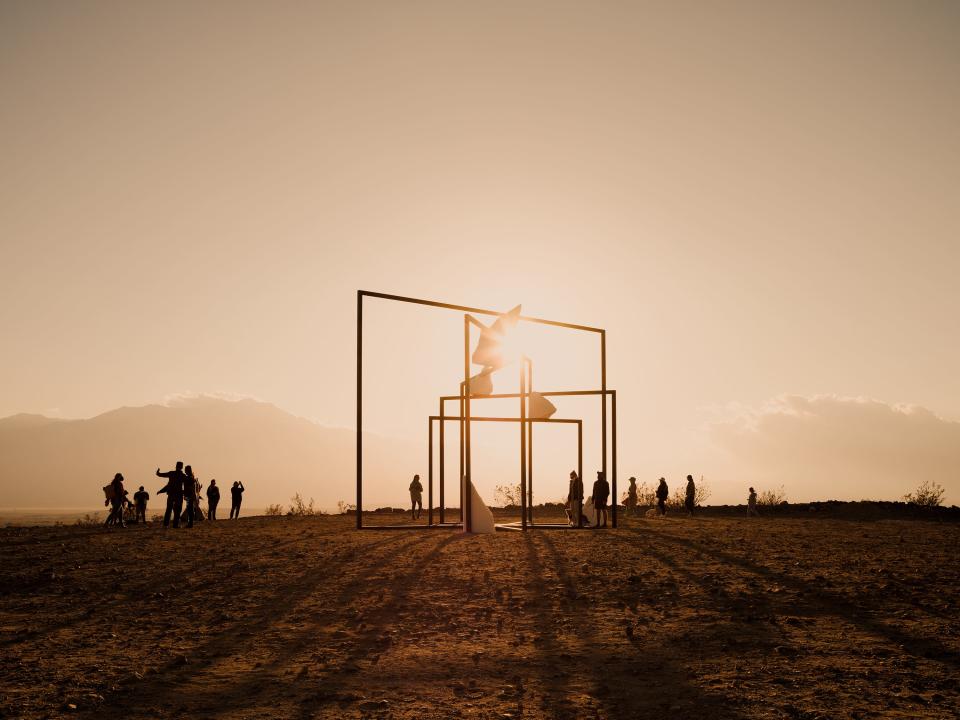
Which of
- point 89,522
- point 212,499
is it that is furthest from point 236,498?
point 89,522

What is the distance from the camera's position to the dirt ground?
8.67 meters

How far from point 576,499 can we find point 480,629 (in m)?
14.0

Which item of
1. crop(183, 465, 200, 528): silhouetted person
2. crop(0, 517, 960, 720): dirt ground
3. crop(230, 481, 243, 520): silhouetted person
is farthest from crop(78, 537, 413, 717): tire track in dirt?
crop(230, 481, 243, 520): silhouetted person

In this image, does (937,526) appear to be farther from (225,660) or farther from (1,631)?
(1,631)

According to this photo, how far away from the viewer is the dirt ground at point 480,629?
28.5 ft

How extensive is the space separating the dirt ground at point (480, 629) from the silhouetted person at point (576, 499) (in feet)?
19.2

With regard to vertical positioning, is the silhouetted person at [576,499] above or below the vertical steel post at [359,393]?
below

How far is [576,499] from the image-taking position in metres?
25.4

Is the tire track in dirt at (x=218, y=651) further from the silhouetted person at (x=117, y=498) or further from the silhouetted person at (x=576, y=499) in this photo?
the silhouetted person at (x=117, y=498)

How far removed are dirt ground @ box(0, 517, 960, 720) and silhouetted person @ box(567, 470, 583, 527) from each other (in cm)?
585

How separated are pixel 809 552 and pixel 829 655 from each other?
8.04m

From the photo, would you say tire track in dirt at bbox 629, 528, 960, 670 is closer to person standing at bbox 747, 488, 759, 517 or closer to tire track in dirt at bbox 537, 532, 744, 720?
tire track in dirt at bbox 537, 532, 744, 720

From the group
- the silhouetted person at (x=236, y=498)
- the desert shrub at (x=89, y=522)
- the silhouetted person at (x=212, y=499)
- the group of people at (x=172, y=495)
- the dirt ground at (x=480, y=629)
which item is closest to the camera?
the dirt ground at (x=480, y=629)

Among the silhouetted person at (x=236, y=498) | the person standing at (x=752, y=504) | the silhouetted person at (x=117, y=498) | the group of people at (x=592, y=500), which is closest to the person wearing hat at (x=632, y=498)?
the person standing at (x=752, y=504)
